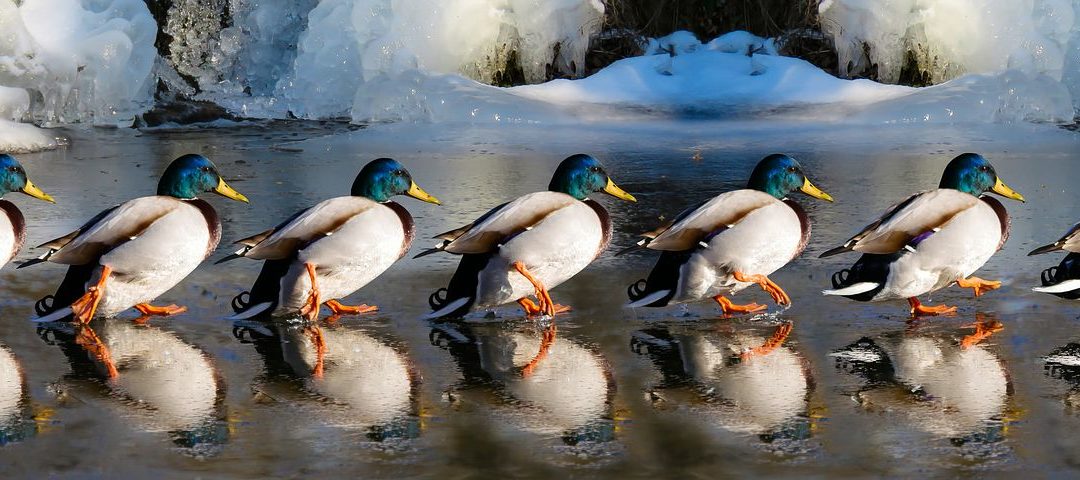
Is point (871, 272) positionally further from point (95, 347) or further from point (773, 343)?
point (95, 347)

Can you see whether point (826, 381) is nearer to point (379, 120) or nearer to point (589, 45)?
point (379, 120)

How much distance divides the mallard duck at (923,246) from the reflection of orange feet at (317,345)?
1925mm

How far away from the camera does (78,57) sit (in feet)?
47.8

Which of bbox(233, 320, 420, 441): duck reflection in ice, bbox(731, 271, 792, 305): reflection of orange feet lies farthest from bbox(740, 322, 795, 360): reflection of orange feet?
bbox(233, 320, 420, 441): duck reflection in ice

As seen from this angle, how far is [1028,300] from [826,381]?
1671 mm

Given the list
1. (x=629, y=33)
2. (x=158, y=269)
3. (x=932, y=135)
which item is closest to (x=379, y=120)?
(x=629, y=33)

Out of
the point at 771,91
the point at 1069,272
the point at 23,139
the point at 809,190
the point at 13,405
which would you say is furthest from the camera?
the point at 771,91

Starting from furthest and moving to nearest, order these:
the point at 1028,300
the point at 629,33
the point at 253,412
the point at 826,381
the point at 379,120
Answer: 1. the point at 629,33
2. the point at 379,120
3. the point at 1028,300
4. the point at 826,381
5. the point at 253,412

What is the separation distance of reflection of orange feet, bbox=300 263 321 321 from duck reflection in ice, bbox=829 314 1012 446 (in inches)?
78.3

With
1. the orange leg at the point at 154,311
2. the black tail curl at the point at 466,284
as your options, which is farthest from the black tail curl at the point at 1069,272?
the orange leg at the point at 154,311

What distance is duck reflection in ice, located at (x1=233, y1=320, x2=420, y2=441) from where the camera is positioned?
5.02 meters

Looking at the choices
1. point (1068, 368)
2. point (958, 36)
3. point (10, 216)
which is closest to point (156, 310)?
point (10, 216)

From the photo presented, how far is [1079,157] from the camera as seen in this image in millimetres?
11055

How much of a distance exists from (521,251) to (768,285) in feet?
3.31
